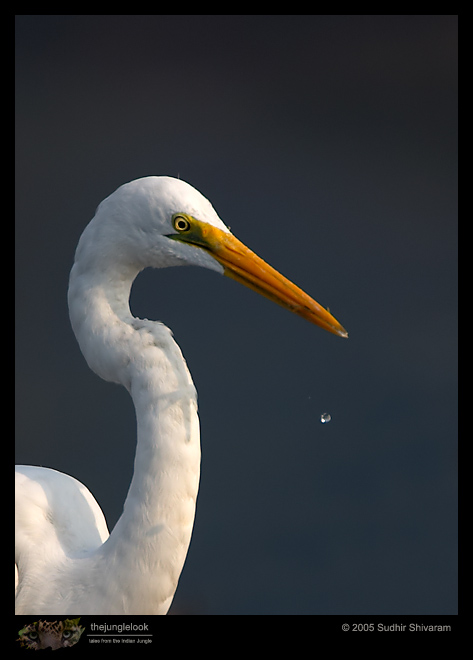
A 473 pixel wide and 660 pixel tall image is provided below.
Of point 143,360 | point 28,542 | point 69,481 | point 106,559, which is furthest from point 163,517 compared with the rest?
point 69,481

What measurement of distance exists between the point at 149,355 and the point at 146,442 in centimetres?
14

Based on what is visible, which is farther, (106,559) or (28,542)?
(28,542)

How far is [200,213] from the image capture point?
1.11 metres

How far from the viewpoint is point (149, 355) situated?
3.58ft

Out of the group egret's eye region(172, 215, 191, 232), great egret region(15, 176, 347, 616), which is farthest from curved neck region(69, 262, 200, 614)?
egret's eye region(172, 215, 191, 232)

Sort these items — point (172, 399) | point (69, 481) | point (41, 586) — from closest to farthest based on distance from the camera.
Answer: point (172, 399) < point (41, 586) < point (69, 481)

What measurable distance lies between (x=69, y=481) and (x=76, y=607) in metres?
0.36

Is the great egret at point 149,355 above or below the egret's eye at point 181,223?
below

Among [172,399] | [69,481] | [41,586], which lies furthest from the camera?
[69,481]

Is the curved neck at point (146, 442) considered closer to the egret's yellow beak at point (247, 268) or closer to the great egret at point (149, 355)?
the great egret at point (149, 355)

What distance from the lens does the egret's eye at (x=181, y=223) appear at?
1101mm

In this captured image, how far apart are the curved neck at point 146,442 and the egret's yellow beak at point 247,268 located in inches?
5.5

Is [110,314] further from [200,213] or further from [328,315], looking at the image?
[328,315]

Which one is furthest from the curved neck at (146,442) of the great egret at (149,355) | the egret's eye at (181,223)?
the egret's eye at (181,223)
